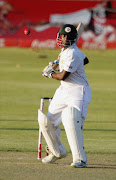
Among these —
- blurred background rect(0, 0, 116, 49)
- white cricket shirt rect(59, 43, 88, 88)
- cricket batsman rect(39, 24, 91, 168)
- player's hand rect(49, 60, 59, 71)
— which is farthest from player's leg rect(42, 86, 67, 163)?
blurred background rect(0, 0, 116, 49)

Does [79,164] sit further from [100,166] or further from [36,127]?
[36,127]

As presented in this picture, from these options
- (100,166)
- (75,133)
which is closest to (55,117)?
(75,133)

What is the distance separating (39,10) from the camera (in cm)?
3778

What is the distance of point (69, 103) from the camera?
7113 mm

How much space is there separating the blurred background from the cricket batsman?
92.2 ft

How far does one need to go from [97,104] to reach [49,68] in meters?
8.81

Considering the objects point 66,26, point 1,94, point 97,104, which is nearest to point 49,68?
point 66,26

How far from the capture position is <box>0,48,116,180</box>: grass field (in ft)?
22.5

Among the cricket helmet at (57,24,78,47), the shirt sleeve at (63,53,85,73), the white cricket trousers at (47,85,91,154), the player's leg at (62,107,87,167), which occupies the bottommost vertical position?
the player's leg at (62,107,87,167)

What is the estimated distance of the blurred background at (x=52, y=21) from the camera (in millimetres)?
35719

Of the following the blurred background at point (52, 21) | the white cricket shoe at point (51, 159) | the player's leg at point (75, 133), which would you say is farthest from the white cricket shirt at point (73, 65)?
the blurred background at point (52, 21)

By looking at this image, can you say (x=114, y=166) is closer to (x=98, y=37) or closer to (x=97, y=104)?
(x=97, y=104)

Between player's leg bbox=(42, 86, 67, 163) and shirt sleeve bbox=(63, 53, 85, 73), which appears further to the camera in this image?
player's leg bbox=(42, 86, 67, 163)

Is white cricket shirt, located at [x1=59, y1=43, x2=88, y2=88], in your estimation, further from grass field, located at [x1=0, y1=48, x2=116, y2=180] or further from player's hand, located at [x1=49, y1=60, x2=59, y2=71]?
grass field, located at [x1=0, y1=48, x2=116, y2=180]
